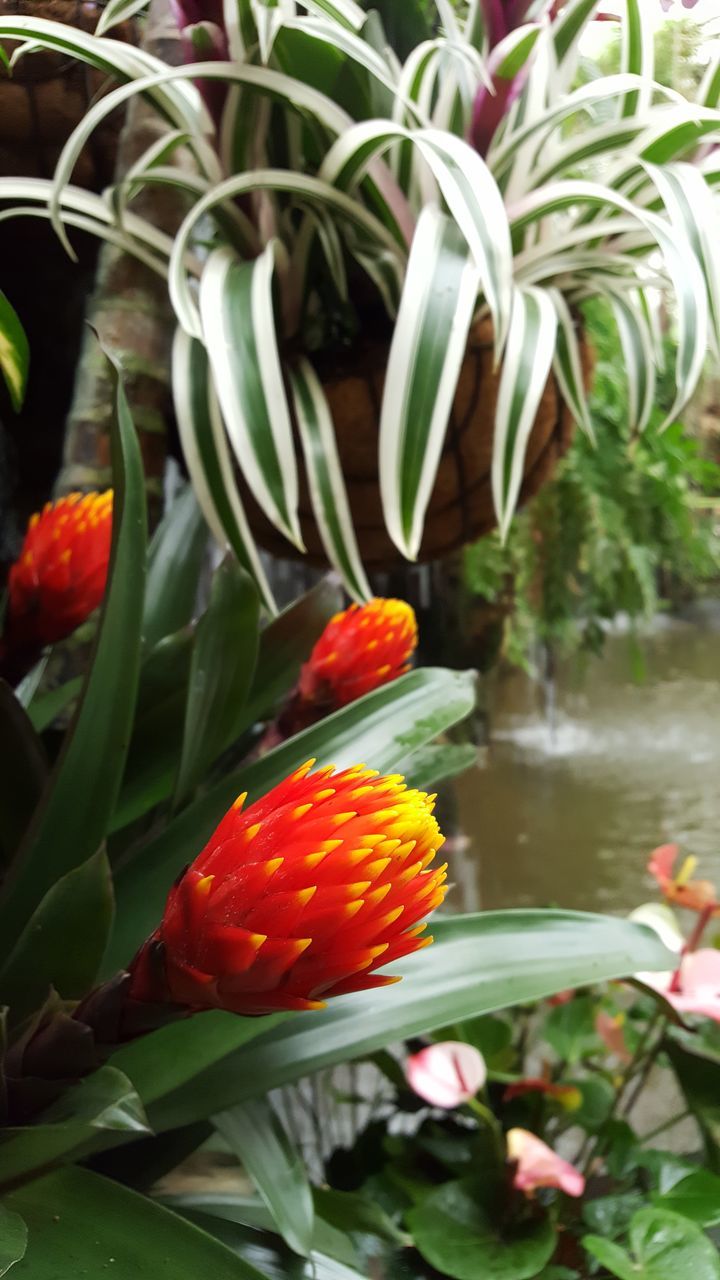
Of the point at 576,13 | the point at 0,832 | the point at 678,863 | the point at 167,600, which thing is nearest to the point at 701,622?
the point at 678,863

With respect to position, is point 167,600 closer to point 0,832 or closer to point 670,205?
point 0,832

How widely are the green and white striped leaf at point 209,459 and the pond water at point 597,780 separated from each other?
72 cm

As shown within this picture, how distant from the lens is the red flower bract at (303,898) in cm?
20

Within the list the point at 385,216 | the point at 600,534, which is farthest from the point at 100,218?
the point at 600,534

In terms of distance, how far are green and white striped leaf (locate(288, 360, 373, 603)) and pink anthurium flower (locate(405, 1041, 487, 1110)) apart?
1.05ft

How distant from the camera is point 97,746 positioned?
0.38 metres

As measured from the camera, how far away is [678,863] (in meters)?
1.33

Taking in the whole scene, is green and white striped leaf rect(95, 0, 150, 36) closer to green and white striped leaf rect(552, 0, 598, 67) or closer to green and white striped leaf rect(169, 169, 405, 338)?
green and white striped leaf rect(169, 169, 405, 338)

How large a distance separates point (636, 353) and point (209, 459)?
0.40m

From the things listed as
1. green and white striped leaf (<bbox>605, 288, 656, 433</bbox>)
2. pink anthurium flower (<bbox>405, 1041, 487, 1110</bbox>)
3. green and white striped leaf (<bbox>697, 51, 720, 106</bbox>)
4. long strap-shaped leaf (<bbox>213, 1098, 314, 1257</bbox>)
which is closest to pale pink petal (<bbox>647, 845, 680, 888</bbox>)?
pink anthurium flower (<bbox>405, 1041, 487, 1110</bbox>)

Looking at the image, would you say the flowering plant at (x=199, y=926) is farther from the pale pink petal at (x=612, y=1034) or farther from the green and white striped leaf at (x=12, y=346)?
the pale pink petal at (x=612, y=1034)

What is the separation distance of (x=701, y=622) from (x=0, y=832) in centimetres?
147

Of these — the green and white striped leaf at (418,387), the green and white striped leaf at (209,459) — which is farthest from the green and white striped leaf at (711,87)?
the green and white striped leaf at (209,459)

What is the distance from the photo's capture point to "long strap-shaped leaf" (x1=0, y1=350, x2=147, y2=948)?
0.37 meters
